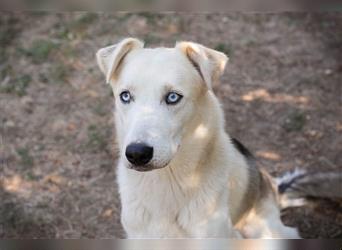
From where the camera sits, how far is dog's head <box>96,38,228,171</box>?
11.6 feet

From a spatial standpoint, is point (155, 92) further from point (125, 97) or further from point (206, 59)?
point (206, 59)

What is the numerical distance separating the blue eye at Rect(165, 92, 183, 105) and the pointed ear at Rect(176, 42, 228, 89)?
22 centimetres

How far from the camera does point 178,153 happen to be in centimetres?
405

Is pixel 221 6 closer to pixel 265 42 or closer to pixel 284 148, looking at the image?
pixel 284 148

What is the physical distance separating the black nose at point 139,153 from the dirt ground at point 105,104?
2046 millimetres

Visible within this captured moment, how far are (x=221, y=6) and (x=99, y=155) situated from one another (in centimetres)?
267

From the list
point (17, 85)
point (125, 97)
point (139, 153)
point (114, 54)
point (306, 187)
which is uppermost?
point (114, 54)

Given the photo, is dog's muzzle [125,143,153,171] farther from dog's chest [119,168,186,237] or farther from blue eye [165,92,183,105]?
dog's chest [119,168,186,237]

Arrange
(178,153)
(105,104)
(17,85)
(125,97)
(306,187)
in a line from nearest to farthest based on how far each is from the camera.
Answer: (125,97) < (178,153) < (306,187) < (105,104) < (17,85)

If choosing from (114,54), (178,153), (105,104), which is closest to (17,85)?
(105,104)

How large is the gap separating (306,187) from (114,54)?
2270 mm

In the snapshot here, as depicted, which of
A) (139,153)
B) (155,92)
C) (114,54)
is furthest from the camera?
(114,54)

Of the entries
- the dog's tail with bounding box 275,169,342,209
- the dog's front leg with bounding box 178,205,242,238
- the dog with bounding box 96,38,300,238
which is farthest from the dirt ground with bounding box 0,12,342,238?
the dog's front leg with bounding box 178,205,242,238

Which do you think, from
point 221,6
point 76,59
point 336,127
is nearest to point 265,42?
point 336,127
